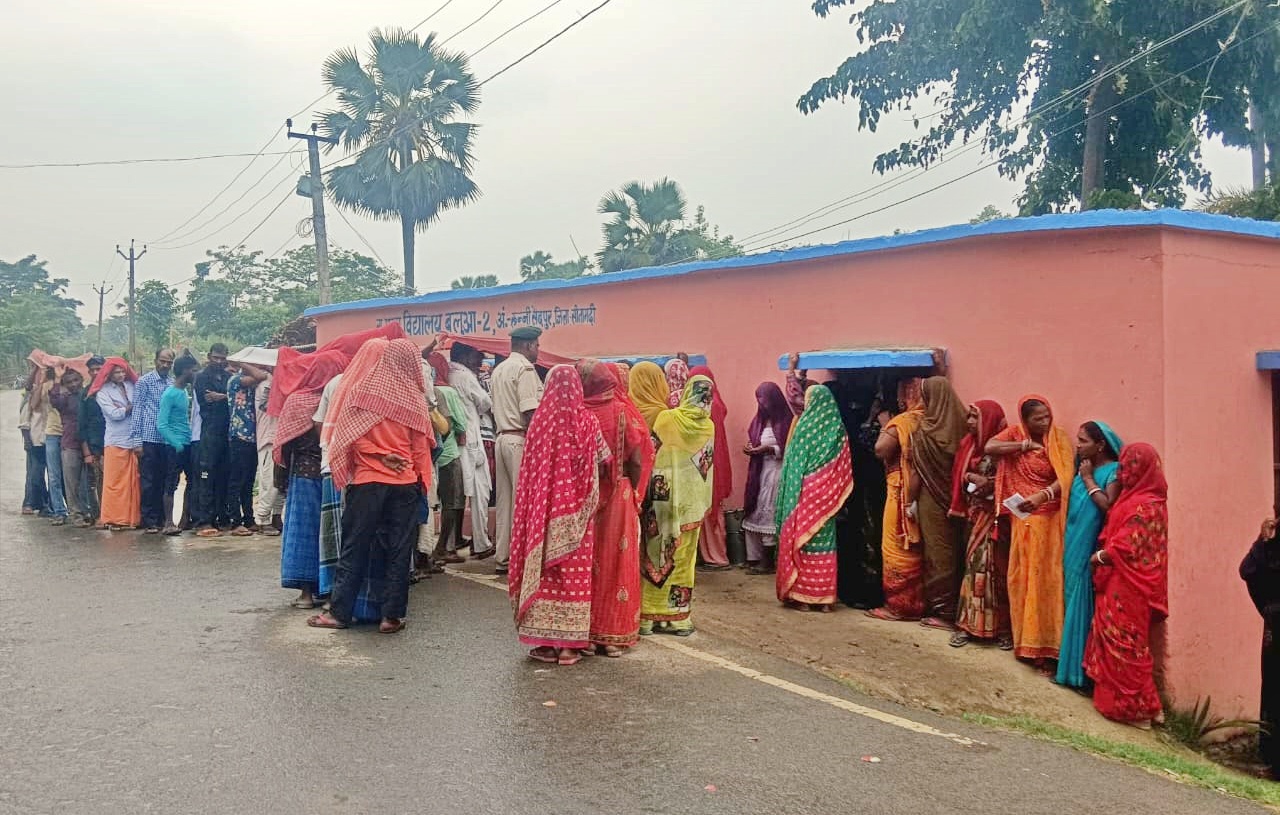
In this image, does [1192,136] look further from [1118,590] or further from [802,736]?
[802,736]

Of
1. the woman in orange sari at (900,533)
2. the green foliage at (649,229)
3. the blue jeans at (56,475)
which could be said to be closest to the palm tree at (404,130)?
the green foliage at (649,229)

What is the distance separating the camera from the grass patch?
14.2 feet

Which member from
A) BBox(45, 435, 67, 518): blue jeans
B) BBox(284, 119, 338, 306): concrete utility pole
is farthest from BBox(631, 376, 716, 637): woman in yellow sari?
BBox(284, 119, 338, 306): concrete utility pole

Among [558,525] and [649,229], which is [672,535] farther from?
[649,229]

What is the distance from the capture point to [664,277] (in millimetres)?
9297

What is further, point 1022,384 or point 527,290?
A: point 527,290

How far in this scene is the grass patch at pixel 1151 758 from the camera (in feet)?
14.2

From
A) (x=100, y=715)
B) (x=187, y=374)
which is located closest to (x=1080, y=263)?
(x=100, y=715)

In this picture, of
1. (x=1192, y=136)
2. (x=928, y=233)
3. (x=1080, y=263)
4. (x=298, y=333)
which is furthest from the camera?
(x=298, y=333)

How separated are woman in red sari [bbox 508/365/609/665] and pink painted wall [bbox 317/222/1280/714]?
2852 millimetres

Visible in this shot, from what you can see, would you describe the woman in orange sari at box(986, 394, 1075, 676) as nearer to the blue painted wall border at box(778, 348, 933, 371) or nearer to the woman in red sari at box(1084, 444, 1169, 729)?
the woman in red sari at box(1084, 444, 1169, 729)

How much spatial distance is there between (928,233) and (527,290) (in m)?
5.30

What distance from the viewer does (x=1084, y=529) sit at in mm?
5559

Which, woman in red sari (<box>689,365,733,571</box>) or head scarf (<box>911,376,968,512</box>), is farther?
woman in red sari (<box>689,365,733,571</box>)
